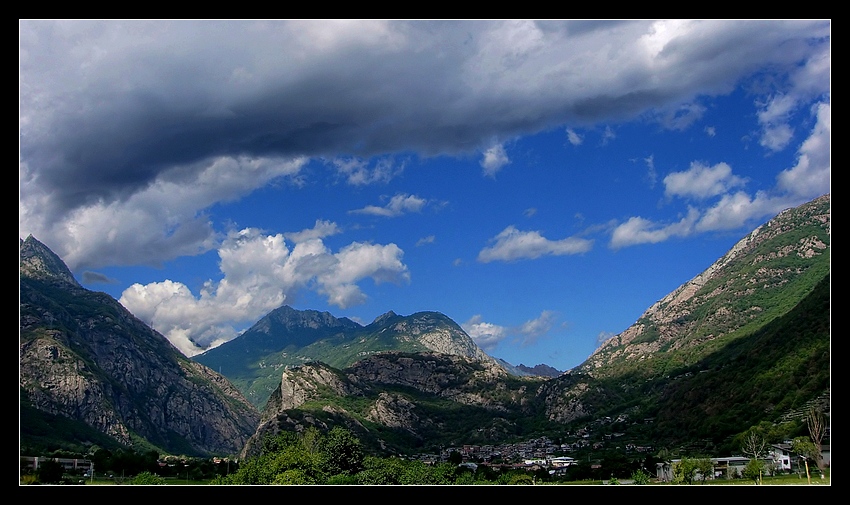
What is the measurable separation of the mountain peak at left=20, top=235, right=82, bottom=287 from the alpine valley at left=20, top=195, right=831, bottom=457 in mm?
749

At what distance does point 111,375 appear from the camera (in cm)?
8981

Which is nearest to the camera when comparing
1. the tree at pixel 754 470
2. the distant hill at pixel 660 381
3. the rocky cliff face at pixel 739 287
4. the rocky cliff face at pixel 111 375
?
the tree at pixel 754 470

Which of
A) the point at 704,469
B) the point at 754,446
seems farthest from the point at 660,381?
the point at 704,469

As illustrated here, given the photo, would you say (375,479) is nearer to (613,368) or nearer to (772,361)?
(772,361)

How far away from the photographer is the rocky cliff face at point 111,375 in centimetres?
7362

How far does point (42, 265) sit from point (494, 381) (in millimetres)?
73371

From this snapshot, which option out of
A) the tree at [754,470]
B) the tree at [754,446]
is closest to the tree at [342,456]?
the tree at [754,470]

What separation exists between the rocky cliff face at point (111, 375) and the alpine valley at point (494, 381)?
0.23 metres

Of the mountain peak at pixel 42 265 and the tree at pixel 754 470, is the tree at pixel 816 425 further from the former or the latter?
the mountain peak at pixel 42 265

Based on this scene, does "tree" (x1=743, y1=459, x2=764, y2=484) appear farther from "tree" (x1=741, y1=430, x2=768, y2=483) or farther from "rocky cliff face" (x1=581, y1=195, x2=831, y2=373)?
"rocky cliff face" (x1=581, y1=195, x2=831, y2=373)

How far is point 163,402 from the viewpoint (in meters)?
93.5

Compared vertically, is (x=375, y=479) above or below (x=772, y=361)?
below
